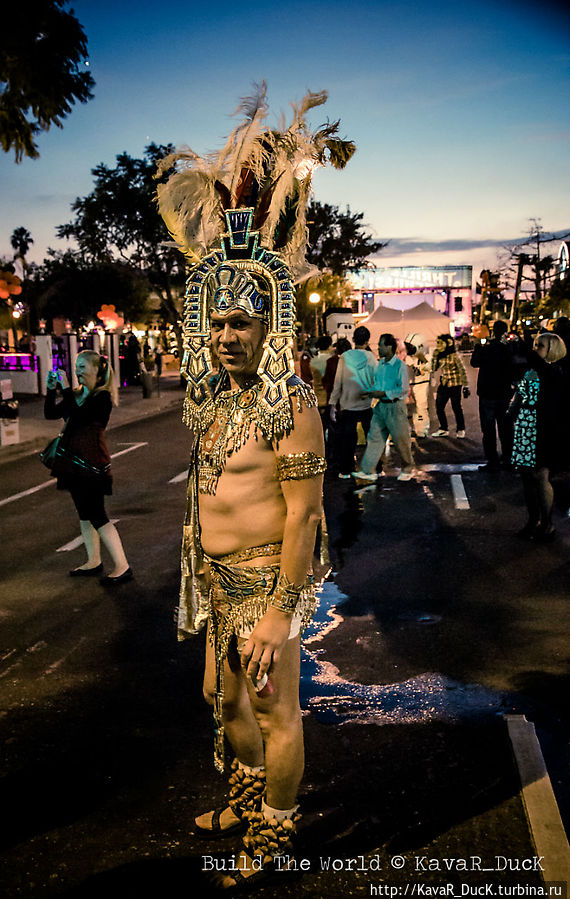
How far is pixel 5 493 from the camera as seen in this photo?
11.7 metres

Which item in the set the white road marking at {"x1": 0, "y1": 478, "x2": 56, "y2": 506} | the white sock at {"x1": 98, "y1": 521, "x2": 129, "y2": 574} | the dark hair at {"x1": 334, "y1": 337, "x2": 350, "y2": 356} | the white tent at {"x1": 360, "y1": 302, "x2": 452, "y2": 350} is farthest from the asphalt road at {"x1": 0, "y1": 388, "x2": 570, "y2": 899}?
the white tent at {"x1": 360, "y1": 302, "x2": 452, "y2": 350}

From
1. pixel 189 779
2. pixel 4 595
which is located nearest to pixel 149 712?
pixel 189 779

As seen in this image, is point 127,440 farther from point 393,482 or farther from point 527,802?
point 527,802

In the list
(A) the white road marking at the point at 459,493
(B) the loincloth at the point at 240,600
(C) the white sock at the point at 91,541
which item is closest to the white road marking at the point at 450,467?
(A) the white road marking at the point at 459,493

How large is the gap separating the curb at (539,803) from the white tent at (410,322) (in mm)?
25857

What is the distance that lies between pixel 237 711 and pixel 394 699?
1.73 m

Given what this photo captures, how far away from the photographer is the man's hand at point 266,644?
9.52 feet

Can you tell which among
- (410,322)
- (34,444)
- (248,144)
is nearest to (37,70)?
(34,444)

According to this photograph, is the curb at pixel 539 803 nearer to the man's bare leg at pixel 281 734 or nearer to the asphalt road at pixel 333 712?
the asphalt road at pixel 333 712

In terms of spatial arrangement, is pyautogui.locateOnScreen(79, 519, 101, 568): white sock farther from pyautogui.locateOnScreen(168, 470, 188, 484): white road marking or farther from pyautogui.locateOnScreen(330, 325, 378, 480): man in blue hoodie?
pyautogui.locateOnScreen(330, 325, 378, 480): man in blue hoodie

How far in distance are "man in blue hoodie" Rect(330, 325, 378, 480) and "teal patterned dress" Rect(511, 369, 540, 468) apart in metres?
3.62

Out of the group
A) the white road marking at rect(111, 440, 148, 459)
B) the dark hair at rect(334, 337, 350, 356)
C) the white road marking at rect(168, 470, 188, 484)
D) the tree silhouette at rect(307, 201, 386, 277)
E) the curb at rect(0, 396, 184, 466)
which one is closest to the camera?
the white road marking at rect(168, 470, 188, 484)

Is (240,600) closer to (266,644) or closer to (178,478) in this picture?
(266,644)

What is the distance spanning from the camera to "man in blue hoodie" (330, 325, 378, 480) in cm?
1100
